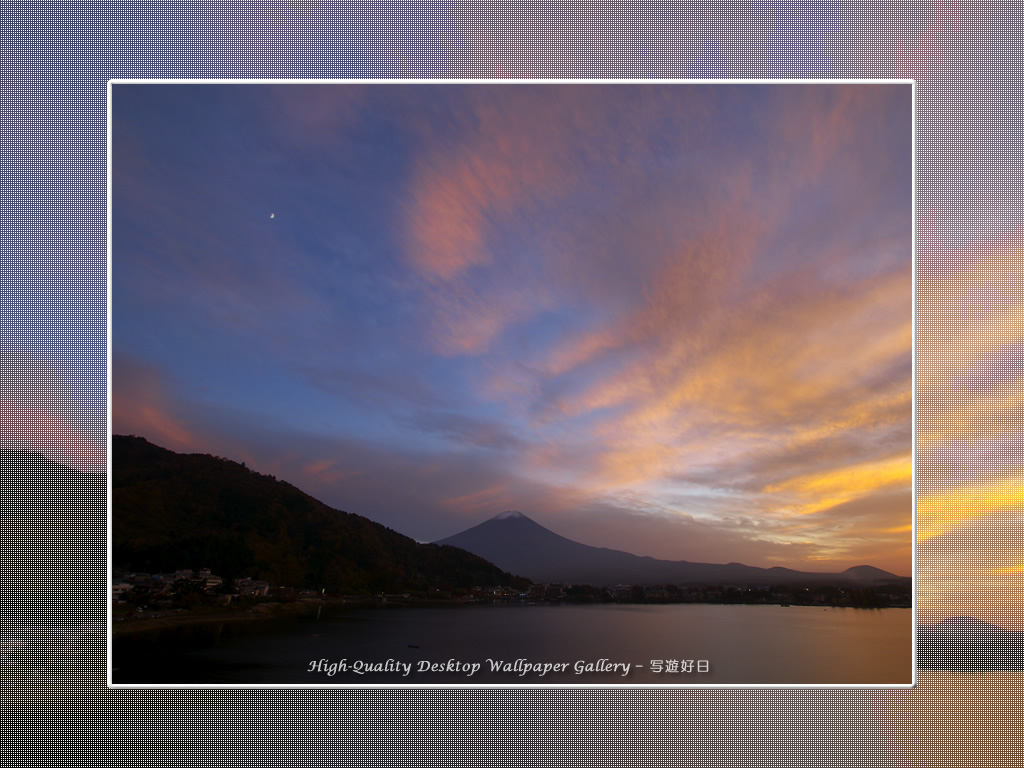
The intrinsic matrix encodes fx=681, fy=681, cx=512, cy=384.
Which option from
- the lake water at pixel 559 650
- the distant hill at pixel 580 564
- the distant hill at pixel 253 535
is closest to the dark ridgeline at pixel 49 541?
the distant hill at pixel 253 535

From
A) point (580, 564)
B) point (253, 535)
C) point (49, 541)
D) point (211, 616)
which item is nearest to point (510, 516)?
point (580, 564)

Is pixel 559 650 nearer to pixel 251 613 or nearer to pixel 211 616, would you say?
pixel 251 613

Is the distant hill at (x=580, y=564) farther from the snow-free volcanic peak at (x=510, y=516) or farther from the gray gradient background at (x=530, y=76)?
the gray gradient background at (x=530, y=76)

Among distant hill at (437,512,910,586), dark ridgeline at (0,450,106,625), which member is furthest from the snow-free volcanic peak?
dark ridgeline at (0,450,106,625)

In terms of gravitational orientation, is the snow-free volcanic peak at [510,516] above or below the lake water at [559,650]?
above

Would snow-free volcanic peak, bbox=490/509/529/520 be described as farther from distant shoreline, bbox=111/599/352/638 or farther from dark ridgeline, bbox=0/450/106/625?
dark ridgeline, bbox=0/450/106/625

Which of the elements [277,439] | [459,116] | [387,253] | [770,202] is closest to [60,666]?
[277,439]

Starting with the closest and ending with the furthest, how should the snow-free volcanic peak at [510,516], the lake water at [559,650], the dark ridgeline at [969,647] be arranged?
the dark ridgeline at [969,647] → the lake water at [559,650] → the snow-free volcanic peak at [510,516]

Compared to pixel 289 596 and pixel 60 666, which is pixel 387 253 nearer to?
pixel 289 596
